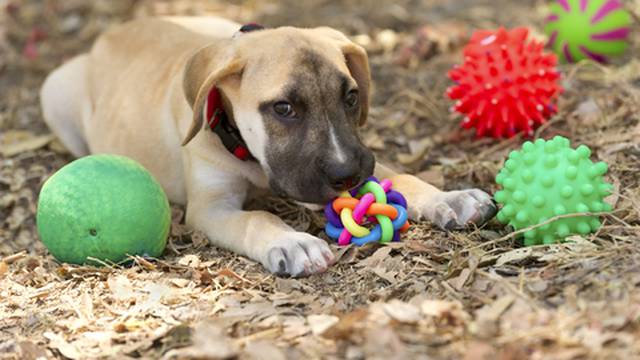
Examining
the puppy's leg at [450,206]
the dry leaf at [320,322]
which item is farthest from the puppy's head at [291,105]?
the dry leaf at [320,322]

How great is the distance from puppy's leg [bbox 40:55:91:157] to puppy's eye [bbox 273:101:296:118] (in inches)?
96.2

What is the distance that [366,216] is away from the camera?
4.43m

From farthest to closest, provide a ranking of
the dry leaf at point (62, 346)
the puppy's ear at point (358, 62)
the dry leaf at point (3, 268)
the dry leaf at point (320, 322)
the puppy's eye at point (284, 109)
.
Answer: the puppy's ear at point (358, 62), the dry leaf at point (3, 268), the puppy's eye at point (284, 109), the dry leaf at point (62, 346), the dry leaf at point (320, 322)

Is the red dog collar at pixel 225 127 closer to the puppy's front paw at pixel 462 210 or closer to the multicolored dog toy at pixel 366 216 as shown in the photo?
the multicolored dog toy at pixel 366 216

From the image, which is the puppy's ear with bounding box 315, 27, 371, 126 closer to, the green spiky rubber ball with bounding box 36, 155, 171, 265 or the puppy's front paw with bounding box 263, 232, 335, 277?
the puppy's front paw with bounding box 263, 232, 335, 277

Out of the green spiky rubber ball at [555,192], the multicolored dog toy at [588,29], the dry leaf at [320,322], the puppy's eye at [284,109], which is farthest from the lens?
the multicolored dog toy at [588,29]

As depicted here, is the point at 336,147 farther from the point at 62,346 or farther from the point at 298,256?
the point at 62,346

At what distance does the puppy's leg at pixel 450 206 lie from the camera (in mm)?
4484

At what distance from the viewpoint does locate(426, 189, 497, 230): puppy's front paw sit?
448 centimetres

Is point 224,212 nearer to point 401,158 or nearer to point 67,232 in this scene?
point 67,232

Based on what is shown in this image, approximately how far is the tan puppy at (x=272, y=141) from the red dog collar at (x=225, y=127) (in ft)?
0.22

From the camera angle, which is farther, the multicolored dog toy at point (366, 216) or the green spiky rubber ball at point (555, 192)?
the multicolored dog toy at point (366, 216)

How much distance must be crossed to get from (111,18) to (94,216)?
498 cm

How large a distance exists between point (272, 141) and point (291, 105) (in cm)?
21
